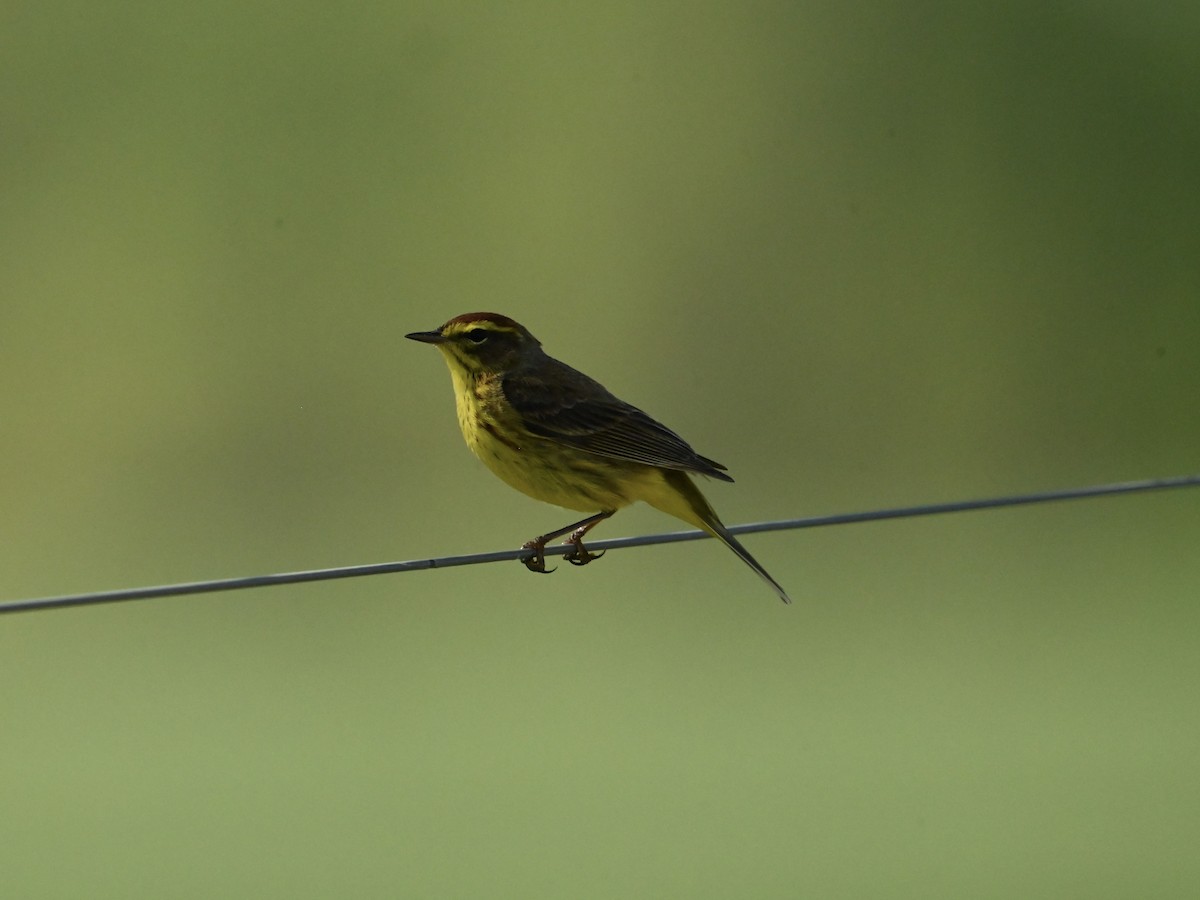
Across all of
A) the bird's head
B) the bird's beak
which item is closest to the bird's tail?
the bird's head

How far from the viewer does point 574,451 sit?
19.8 ft

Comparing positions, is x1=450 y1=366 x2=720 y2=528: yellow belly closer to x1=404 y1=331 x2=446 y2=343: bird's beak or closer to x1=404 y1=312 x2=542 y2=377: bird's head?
x1=404 y1=312 x2=542 y2=377: bird's head

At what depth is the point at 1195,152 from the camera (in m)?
25.5

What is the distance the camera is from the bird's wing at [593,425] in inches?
236

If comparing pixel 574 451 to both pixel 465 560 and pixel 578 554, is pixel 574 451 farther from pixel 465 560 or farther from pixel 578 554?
pixel 465 560

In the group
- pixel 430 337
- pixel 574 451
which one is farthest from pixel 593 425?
pixel 430 337

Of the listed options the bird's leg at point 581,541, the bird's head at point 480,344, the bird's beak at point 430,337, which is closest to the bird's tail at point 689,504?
the bird's leg at point 581,541

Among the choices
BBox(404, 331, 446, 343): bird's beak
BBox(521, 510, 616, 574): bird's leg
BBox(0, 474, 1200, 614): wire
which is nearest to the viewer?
BBox(0, 474, 1200, 614): wire

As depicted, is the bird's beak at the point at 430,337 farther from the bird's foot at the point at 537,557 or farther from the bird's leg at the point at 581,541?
the bird's foot at the point at 537,557

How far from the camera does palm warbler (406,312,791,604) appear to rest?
6.02 metres

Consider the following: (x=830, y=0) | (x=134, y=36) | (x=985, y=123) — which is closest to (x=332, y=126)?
(x=134, y=36)

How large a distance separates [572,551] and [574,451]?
1.46ft

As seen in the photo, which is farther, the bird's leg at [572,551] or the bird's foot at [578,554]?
the bird's foot at [578,554]

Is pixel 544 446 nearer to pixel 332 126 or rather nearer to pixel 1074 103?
pixel 332 126
